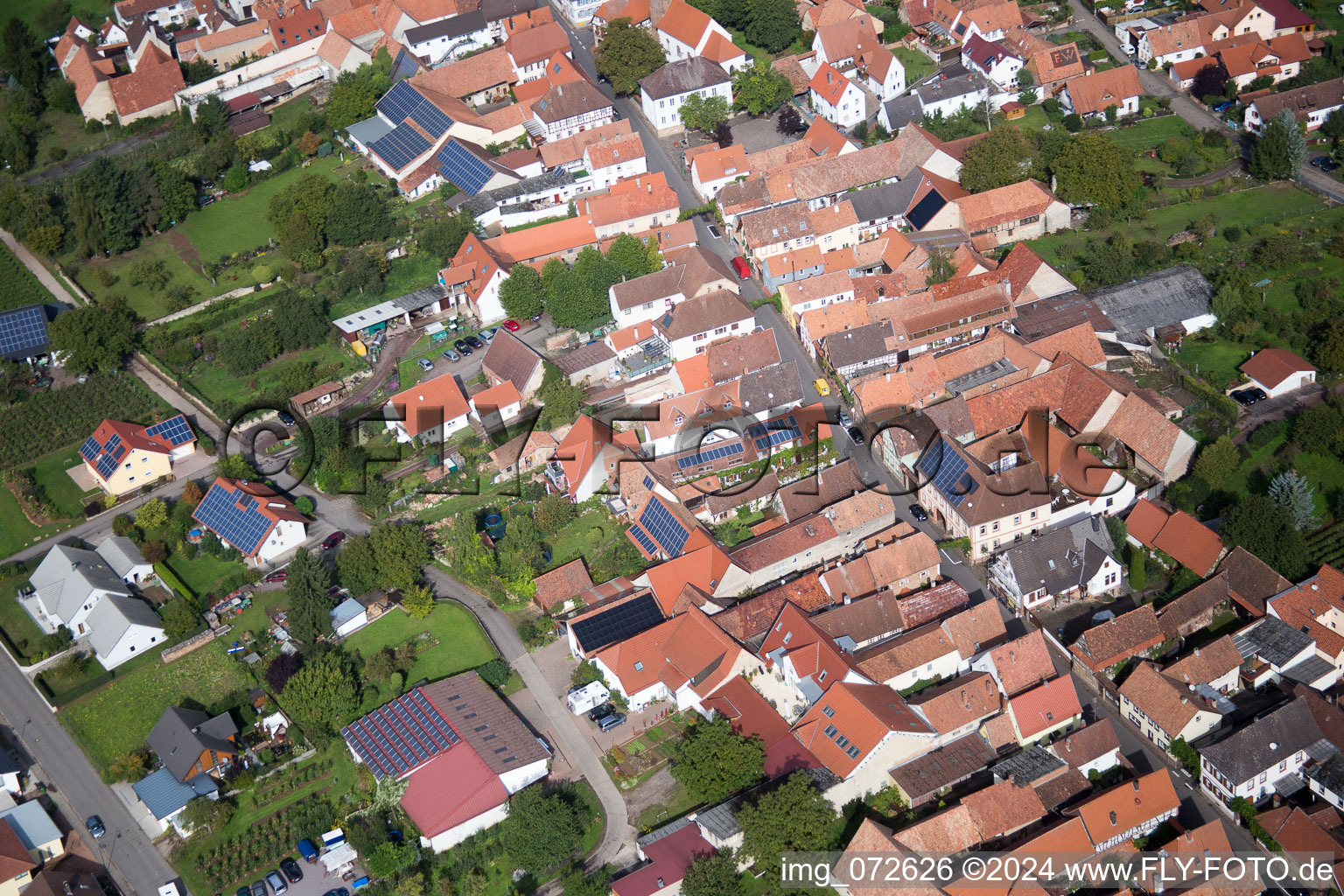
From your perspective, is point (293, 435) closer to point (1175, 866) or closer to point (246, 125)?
point (246, 125)

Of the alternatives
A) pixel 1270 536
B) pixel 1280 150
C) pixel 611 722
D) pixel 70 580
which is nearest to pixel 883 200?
pixel 1280 150

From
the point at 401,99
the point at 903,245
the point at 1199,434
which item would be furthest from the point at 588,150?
the point at 1199,434

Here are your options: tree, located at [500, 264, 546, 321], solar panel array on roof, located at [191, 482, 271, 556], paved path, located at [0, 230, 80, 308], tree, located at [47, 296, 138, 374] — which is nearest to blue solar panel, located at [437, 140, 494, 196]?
tree, located at [500, 264, 546, 321]

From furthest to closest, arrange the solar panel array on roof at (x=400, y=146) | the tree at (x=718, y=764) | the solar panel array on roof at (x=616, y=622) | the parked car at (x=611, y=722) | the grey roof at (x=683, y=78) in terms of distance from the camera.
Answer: the grey roof at (x=683, y=78) < the solar panel array on roof at (x=400, y=146) < the solar panel array on roof at (x=616, y=622) < the parked car at (x=611, y=722) < the tree at (x=718, y=764)

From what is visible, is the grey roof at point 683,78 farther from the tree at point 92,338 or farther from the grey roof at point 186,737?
the grey roof at point 186,737

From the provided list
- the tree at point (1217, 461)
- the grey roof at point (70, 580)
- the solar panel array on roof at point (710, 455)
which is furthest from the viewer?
the solar panel array on roof at point (710, 455)

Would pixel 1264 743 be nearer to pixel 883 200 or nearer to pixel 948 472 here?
pixel 948 472

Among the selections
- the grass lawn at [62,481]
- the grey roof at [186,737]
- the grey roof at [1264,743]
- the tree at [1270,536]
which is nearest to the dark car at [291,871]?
the grey roof at [186,737]
